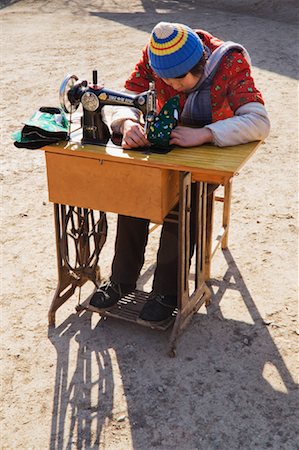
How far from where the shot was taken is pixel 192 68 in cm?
281

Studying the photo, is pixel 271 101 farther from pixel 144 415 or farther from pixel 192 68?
pixel 144 415

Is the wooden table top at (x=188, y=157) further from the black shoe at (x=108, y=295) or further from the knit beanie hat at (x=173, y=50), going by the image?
the black shoe at (x=108, y=295)

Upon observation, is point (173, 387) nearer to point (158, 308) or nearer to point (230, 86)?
point (158, 308)

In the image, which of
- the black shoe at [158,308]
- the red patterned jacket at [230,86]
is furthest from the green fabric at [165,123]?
the black shoe at [158,308]

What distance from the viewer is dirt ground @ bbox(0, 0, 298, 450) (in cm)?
268

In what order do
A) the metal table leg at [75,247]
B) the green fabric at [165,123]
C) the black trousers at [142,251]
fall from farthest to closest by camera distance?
the metal table leg at [75,247] → the black trousers at [142,251] → the green fabric at [165,123]

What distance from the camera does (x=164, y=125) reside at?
2752mm

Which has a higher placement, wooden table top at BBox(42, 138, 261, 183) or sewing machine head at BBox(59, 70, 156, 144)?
sewing machine head at BBox(59, 70, 156, 144)

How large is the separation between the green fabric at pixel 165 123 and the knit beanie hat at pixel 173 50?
0.46ft

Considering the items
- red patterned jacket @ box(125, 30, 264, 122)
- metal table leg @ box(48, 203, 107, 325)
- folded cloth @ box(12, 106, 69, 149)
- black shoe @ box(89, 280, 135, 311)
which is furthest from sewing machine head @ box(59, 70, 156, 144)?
black shoe @ box(89, 280, 135, 311)

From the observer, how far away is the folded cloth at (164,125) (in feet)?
9.04

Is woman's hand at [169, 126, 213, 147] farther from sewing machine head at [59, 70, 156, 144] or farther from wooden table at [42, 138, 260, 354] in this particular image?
sewing machine head at [59, 70, 156, 144]

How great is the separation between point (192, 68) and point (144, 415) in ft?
5.06

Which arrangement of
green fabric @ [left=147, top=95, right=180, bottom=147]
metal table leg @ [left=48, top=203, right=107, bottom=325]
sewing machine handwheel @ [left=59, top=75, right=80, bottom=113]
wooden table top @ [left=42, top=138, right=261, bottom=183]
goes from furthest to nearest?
metal table leg @ [left=48, top=203, right=107, bottom=325] < sewing machine handwheel @ [left=59, top=75, right=80, bottom=113] < green fabric @ [left=147, top=95, right=180, bottom=147] < wooden table top @ [left=42, top=138, right=261, bottom=183]
